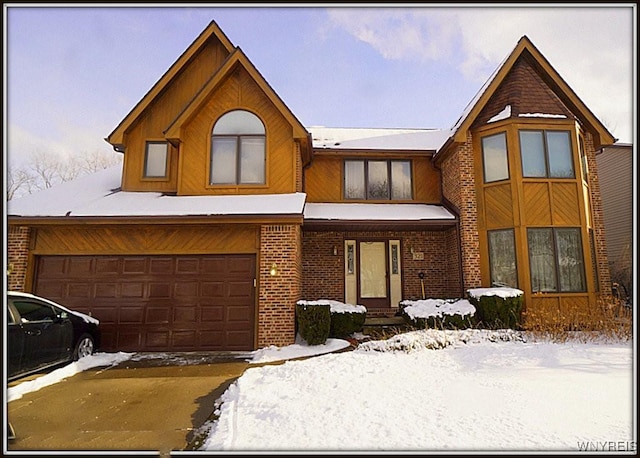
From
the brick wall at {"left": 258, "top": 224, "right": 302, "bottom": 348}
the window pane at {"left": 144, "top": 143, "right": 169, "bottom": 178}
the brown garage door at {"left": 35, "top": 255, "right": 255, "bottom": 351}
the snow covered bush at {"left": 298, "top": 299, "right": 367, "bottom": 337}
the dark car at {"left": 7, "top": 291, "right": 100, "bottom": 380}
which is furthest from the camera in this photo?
the window pane at {"left": 144, "top": 143, "right": 169, "bottom": 178}

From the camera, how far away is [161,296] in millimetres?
9453

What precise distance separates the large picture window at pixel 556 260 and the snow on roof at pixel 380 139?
4617 millimetres

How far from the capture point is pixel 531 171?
34.8 ft

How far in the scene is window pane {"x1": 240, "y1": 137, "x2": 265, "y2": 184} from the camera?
10.7 m

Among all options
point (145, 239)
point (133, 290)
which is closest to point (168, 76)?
point (145, 239)

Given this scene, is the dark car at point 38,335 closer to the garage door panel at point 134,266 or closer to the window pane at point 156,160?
the garage door panel at point 134,266

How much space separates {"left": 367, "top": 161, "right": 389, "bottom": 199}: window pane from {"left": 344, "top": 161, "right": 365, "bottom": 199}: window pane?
28 centimetres

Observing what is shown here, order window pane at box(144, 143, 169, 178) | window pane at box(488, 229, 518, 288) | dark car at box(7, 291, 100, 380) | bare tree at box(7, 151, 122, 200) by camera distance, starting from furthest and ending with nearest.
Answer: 1. bare tree at box(7, 151, 122, 200)
2. window pane at box(144, 143, 169, 178)
3. window pane at box(488, 229, 518, 288)
4. dark car at box(7, 291, 100, 380)

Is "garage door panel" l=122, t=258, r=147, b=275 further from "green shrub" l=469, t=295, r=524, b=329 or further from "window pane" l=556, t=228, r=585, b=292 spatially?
"window pane" l=556, t=228, r=585, b=292

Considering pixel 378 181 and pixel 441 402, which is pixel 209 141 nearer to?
pixel 378 181

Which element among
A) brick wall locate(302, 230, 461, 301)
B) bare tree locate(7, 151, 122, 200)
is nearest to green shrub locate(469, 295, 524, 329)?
brick wall locate(302, 230, 461, 301)

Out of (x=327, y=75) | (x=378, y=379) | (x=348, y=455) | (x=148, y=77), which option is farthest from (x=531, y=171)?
(x=148, y=77)

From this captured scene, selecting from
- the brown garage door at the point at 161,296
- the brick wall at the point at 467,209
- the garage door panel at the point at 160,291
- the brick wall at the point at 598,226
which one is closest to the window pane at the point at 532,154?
the brick wall at the point at 467,209

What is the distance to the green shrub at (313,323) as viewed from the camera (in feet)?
29.5
